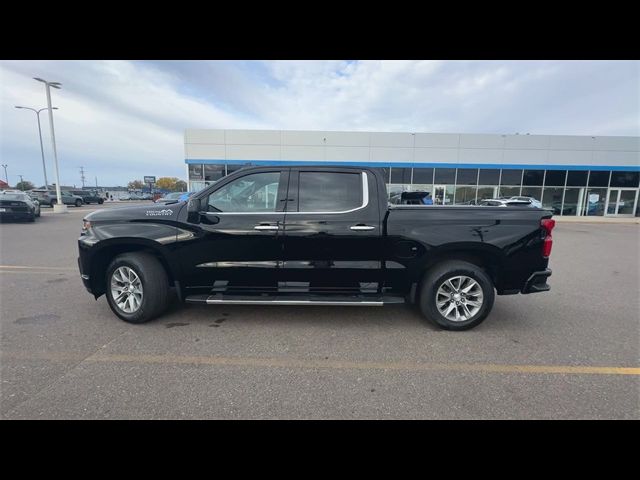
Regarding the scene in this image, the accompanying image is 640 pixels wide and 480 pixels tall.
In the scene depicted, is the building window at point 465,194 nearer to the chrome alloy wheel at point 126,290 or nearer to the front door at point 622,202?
the front door at point 622,202

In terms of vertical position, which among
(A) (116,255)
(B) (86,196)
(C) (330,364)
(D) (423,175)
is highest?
(D) (423,175)

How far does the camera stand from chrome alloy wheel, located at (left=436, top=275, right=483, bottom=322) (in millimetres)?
3766

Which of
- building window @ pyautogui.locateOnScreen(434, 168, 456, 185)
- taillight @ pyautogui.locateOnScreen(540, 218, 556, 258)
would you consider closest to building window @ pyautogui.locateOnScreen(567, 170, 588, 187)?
building window @ pyautogui.locateOnScreen(434, 168, 456, 185)

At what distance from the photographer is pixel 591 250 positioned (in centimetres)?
988

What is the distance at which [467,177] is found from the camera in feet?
77.6

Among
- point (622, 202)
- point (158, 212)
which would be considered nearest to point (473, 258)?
Answer: point (158, 212)

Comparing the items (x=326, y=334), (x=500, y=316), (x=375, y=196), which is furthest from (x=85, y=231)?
(x=500, y=316)

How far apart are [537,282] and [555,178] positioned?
2616 cm

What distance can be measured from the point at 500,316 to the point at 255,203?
3.75 metres

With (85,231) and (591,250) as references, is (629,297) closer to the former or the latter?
(591,250)

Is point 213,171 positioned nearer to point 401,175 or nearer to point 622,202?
point 401,175

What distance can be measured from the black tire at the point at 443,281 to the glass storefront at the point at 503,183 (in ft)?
65.4

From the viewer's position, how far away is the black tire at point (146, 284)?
149 inches

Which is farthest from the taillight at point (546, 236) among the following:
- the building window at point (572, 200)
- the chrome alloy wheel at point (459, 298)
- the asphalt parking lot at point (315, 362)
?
the building window at point (572, 200)
